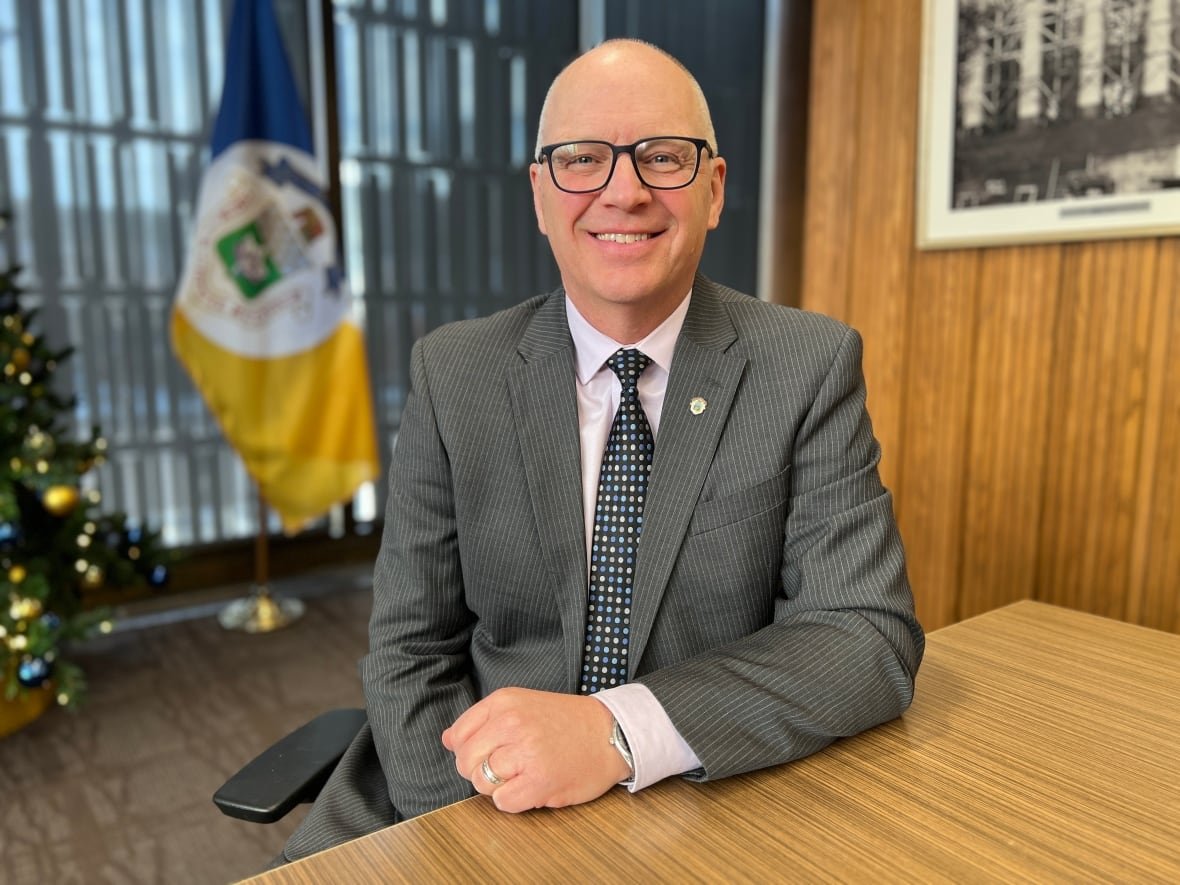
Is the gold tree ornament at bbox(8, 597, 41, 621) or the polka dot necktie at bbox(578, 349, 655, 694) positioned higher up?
the polka dot necktie at bbox(578, 349, 655, 694)

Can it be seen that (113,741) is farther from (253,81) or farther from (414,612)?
(253,81)

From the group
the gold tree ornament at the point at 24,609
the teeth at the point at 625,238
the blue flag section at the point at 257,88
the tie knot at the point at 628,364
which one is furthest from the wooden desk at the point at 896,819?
the blue flag section at the point at 257,88

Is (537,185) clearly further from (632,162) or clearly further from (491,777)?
(491,777)

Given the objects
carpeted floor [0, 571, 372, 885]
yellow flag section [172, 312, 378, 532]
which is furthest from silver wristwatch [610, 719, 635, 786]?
yellow flag section [172, 312, 378, 532]

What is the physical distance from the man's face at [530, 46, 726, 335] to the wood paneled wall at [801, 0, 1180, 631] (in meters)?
1.51

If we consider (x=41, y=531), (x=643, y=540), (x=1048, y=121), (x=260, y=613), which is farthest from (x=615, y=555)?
(x=260, y=613)

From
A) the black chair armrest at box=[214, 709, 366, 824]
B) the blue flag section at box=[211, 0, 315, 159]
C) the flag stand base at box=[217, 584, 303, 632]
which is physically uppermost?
the blue flag section at box=[211, 0, 315, 159]

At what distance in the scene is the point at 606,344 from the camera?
131cm

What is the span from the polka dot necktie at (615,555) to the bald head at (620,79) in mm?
443

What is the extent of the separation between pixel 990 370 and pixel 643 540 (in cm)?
176

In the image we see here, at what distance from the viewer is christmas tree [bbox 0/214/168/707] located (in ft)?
8.75

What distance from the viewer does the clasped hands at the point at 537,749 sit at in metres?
0.89

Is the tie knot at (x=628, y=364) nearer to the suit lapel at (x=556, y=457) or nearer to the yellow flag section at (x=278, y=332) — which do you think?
Answer: the suit lapel at (x=556, y=457)

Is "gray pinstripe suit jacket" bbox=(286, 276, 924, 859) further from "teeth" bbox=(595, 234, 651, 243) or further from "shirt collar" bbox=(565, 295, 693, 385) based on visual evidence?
"teeth" bbox=(595, 234, 651, 243)
